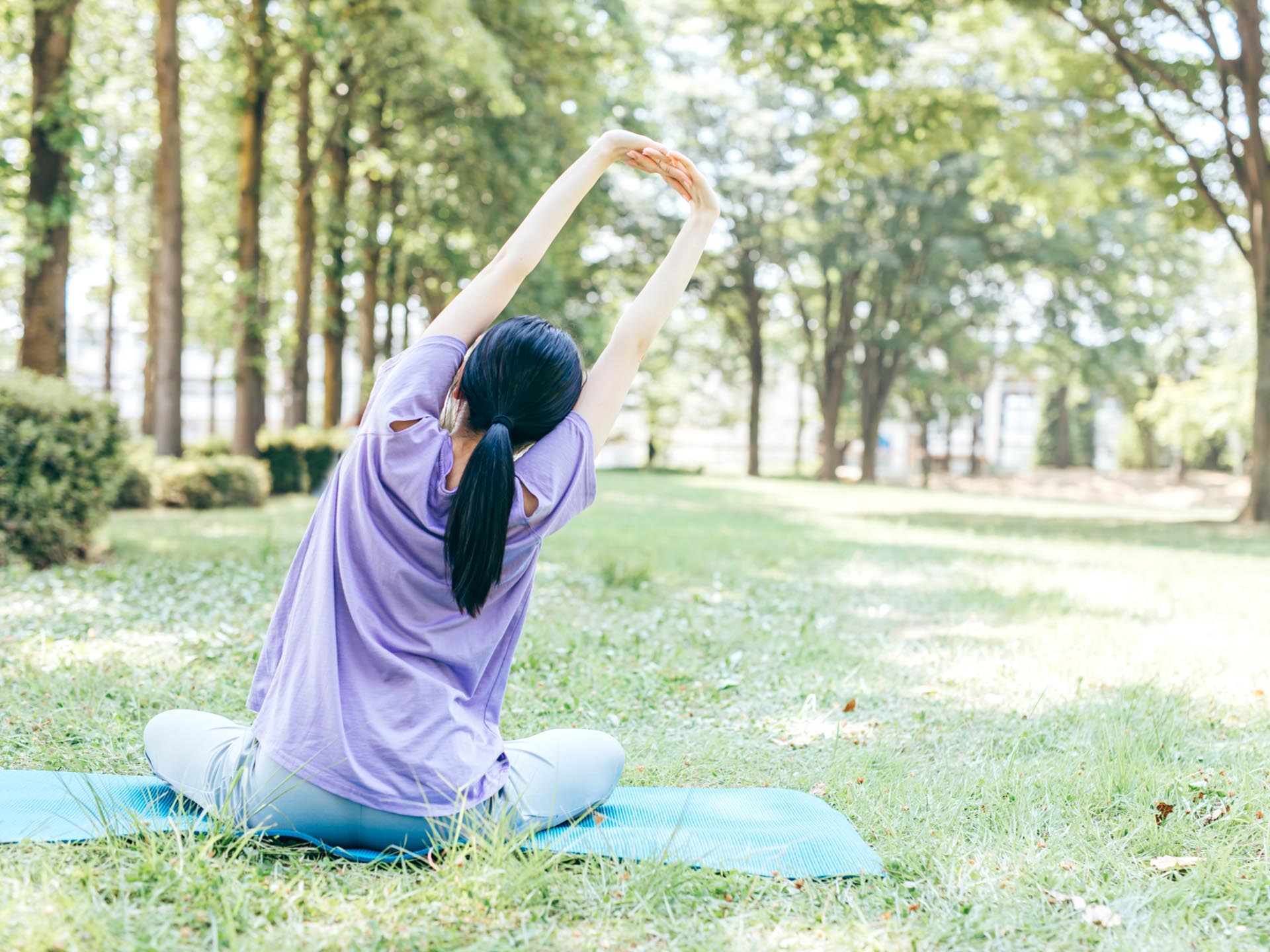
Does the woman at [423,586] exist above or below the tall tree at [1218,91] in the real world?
below

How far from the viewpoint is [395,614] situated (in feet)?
7.91

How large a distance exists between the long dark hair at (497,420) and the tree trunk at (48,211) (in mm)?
10156

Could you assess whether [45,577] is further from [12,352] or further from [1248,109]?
[12,352]

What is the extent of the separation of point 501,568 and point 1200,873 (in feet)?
6.70

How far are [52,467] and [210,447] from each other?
1432 cm

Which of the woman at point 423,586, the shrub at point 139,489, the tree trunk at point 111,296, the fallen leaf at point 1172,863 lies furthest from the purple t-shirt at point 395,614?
the tree trunk at point 111,296

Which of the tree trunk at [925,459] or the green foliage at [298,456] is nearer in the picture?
the green foliage at [298,456]

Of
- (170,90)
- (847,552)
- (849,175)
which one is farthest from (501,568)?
(849,175)

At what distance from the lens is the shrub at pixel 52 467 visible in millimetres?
7082

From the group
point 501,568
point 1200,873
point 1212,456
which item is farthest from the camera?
point 1212,456

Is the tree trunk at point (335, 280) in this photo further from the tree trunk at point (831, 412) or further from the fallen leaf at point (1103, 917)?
the fallen leaf at point (1103, 917)

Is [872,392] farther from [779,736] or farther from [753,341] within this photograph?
[779,736]

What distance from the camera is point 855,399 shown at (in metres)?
37.8

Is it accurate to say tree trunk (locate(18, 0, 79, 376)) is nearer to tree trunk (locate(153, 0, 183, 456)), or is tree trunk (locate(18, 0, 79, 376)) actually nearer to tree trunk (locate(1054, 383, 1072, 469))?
tree trunk (locate(153, 0, 183, 456))
